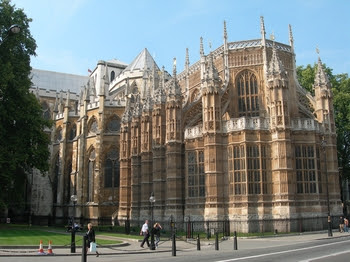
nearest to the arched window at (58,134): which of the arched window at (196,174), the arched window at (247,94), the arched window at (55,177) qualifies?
the arched window at (55,177)

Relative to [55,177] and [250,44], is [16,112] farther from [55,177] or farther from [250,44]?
[55,177]

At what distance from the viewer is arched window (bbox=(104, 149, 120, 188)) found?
154 feet

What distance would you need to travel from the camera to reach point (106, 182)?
4691 centimetres

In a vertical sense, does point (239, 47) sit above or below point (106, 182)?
above

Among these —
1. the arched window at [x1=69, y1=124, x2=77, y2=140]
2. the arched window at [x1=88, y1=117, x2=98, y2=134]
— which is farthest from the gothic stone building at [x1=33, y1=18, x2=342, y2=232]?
the arched window at [x1=69, y1=124, x2=77, y2=140]

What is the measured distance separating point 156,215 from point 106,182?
1378 cm

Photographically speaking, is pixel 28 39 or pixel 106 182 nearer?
pixel 28 39

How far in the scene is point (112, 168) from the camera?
4731 cm

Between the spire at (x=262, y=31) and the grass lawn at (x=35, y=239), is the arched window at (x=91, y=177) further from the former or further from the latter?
the spire at (x=262, y=31)

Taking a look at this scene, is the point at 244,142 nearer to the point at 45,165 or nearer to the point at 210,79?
the point at 210,79

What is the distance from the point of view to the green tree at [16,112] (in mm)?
29953

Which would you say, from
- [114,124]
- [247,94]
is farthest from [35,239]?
[114,124]

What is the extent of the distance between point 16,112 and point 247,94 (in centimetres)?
1919

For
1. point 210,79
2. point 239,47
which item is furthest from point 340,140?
point 210,79
